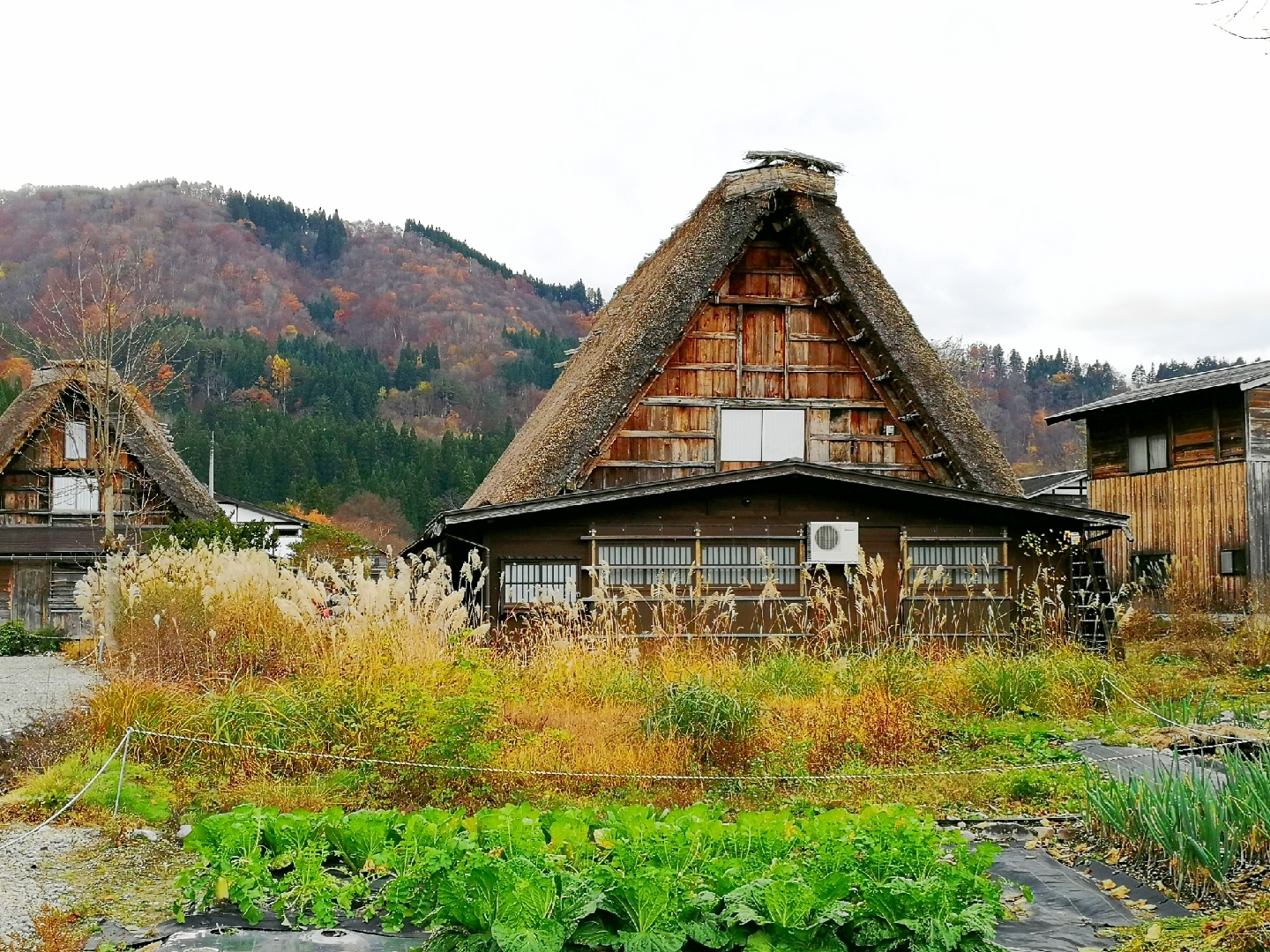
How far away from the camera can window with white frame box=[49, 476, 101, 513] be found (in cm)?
2736

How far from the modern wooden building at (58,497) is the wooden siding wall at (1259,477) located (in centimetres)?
2173

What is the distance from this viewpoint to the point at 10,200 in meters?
110

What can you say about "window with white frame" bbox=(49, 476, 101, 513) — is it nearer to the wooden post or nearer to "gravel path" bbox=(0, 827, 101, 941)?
the wooden post

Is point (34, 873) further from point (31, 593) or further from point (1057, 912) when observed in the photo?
point (31, 593)

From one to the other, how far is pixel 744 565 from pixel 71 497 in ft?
62.3

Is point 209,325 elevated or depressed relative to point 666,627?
elevated

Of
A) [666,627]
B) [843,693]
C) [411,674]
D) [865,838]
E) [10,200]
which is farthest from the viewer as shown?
[10,200]

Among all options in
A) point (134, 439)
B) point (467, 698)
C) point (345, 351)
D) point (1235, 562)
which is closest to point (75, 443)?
point (134, 439)

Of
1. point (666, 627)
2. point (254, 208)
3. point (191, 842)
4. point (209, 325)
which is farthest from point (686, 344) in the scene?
point (254, 208)

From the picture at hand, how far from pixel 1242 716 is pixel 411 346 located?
84811mm

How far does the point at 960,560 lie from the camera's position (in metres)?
15.7

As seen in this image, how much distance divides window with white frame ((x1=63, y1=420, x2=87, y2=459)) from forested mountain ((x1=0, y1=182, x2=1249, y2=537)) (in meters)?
7.68

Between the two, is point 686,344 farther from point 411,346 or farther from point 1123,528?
point 411,346

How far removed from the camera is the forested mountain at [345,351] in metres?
60.7
